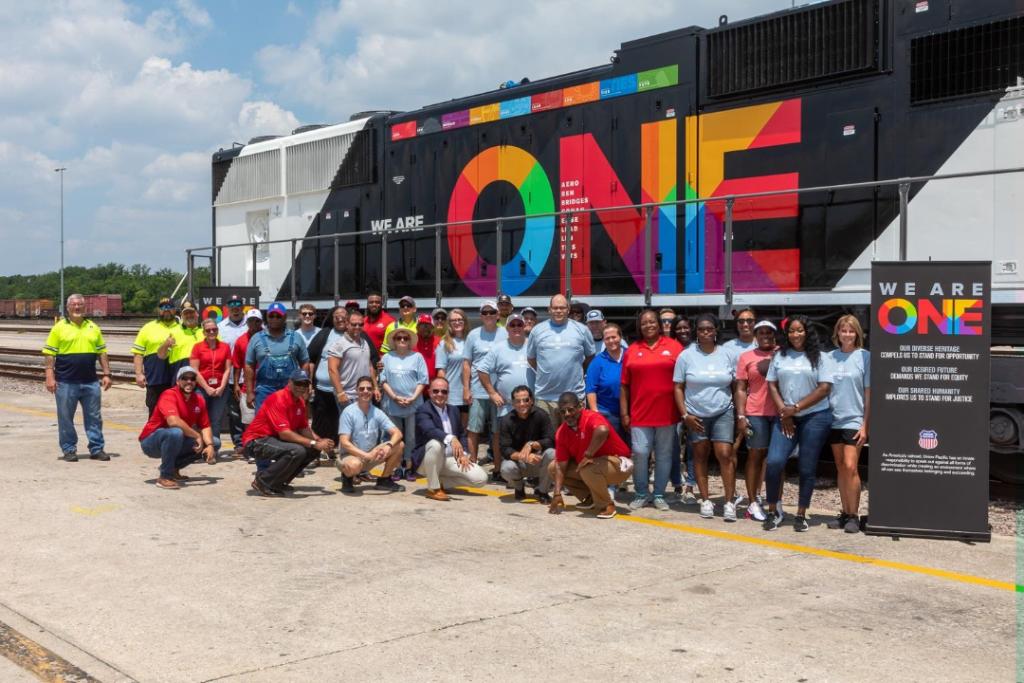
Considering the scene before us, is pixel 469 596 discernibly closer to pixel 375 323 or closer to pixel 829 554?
pixel 829 554

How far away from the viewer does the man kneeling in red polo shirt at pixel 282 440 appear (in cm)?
839

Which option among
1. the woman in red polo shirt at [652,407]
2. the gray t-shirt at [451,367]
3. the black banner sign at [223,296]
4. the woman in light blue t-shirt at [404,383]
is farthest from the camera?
the black banner sign at [223,296]

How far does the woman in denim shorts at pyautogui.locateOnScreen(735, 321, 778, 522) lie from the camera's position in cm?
752

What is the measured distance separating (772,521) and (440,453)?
283 centimetres

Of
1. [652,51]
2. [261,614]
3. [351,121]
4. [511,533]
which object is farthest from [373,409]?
[351,121]

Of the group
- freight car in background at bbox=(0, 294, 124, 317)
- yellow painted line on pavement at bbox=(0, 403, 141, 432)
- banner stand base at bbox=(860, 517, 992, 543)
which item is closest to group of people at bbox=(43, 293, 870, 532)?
banner stand base at bbox=(860, 517, 992, 543)

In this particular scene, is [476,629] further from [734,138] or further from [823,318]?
[734,138]

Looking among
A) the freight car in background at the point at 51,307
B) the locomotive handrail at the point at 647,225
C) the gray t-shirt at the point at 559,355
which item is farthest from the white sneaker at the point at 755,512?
the freight car in background at the point at 51,307

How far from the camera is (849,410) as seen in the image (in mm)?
7172

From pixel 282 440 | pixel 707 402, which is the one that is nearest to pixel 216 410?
pixel 282 440

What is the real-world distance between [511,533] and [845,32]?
19.3 feet

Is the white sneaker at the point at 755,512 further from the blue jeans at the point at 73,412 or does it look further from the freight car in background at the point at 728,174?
the blue jeans at the point at 73,412

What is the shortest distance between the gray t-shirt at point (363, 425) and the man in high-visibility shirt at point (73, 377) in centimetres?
337

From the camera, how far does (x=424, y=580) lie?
18.7ft
